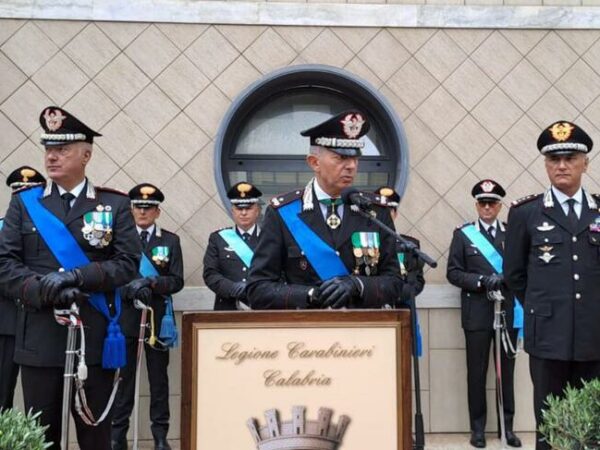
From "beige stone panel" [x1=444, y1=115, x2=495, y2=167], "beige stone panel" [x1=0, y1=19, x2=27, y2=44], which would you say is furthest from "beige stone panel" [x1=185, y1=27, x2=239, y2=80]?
"beige stone panel" [x1=444, y1=115, x2=495, y2=167]

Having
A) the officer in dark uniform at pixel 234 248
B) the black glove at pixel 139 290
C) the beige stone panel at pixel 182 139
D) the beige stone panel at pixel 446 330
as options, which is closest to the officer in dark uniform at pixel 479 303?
the beige stone panel at pixel 446 330

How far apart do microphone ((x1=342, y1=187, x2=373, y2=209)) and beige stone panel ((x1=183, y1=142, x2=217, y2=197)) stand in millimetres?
3214

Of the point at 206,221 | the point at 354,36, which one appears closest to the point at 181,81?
the point at 206,221

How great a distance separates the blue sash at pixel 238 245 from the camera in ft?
18.5

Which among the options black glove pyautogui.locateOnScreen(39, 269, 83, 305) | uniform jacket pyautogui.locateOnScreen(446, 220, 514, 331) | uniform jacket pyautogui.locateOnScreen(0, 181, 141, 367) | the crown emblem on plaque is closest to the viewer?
the crown emblem on plaque

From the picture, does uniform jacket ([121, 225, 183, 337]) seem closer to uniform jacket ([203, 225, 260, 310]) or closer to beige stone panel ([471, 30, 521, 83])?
uniform jacket ([203, 225, 260, 310])

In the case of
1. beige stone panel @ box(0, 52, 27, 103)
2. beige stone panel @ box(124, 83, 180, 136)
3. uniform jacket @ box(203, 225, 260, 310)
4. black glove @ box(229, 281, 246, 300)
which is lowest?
black glove @ box(229, 281, 246, 300)

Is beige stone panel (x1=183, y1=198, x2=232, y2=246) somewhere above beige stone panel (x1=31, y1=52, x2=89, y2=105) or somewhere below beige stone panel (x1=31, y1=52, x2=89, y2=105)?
below

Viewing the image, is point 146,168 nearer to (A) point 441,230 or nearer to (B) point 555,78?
(A) point 441,230

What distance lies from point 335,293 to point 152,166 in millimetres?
3827

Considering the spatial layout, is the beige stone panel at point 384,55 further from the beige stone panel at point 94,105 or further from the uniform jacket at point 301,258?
the uniform jacket at point 301,258

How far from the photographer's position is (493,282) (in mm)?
5637

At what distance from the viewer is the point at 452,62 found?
254 inches

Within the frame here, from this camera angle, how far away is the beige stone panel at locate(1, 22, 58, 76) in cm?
609
